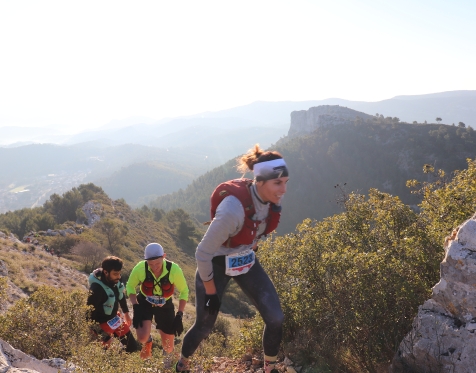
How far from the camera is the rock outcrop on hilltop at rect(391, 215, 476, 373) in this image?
311 cm

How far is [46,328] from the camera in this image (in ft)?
13.1

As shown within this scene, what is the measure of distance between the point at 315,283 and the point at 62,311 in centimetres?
378

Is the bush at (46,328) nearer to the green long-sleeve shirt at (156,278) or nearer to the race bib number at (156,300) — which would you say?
the green long-sleeve shirt at (156,278)

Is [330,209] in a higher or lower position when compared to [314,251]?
lower

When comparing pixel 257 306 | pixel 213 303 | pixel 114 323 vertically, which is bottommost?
pixel 114 323

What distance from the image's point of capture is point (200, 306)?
361cm

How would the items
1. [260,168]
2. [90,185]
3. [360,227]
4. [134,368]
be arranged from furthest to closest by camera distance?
[90,185], [360,227], [260,168], [134,368]

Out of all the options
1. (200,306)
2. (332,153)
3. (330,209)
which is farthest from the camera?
(332,153)

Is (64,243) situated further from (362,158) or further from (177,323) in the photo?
(362,158)

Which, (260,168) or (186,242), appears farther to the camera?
(186,242)

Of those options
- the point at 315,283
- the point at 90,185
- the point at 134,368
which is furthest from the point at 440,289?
the point at 90,185

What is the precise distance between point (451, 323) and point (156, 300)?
430 centimetres

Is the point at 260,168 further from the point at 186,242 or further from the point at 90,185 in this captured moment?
the point at 90,185

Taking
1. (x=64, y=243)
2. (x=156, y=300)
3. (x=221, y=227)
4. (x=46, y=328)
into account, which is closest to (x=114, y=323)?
(x=156, y=300)
